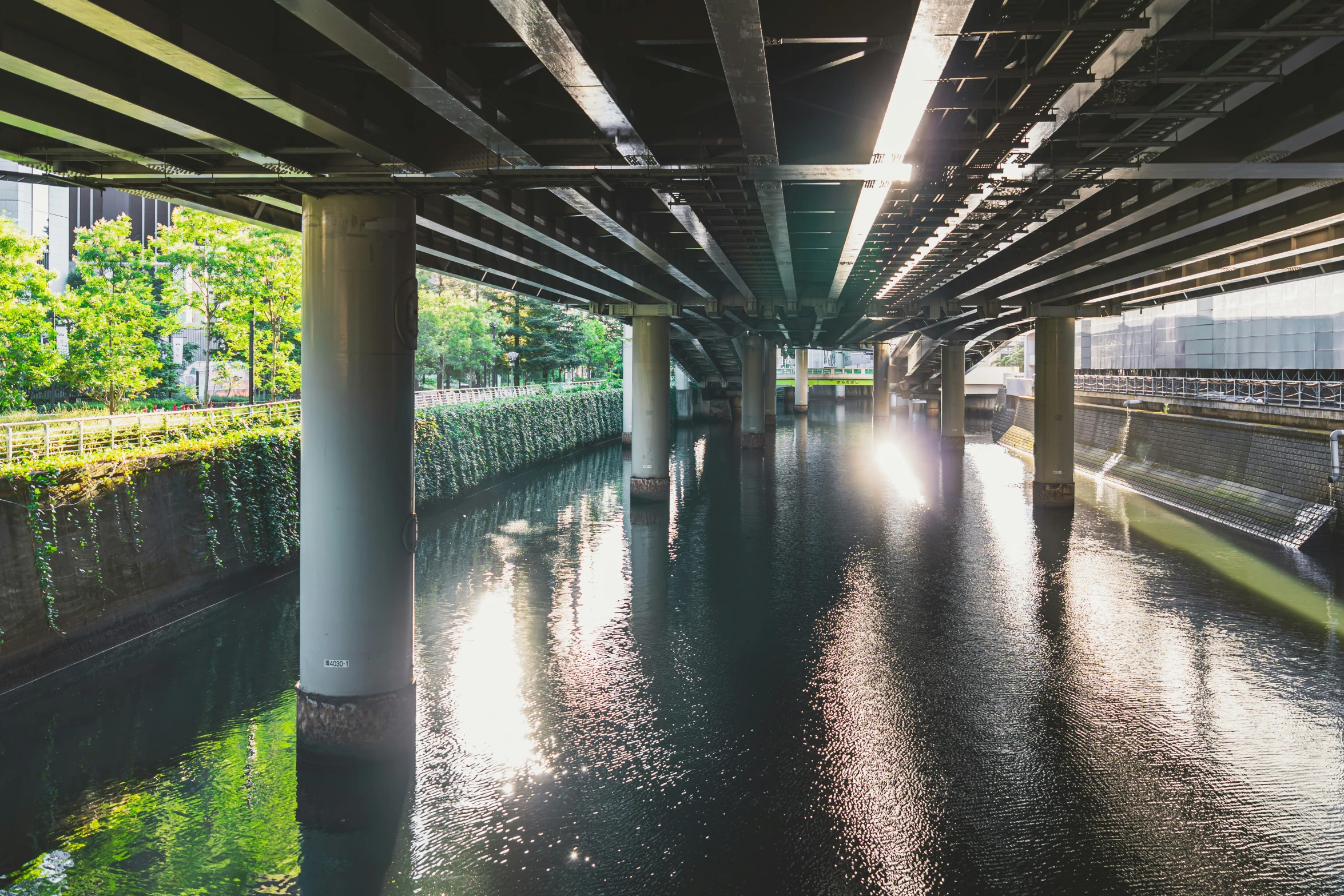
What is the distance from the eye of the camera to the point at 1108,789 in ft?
33.7

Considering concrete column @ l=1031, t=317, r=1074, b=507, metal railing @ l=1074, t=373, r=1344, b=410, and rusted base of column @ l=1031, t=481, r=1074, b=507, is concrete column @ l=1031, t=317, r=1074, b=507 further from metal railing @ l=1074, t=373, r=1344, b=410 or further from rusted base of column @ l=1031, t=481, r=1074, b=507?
metal railing @ l=1074, t=373, r=1344, b=410

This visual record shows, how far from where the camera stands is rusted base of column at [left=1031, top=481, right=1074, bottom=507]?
104ft

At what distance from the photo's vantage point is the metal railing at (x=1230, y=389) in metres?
28.9

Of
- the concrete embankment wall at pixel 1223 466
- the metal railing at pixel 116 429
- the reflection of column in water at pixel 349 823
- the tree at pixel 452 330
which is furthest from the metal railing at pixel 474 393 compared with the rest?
the concrete embankment wall at pixel 1223 466

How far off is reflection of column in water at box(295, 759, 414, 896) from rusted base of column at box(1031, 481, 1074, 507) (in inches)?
1047

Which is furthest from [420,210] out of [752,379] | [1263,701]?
[752,379]

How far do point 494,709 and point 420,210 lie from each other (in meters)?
7.57

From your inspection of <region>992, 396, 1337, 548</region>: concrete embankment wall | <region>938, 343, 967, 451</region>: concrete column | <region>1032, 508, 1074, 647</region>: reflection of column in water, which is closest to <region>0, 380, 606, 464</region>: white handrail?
<region>1032, 508, 1074, 647</region>: reflection of column in water

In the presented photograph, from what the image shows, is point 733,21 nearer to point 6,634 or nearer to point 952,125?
point 952,125

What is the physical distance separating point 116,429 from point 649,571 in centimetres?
1139

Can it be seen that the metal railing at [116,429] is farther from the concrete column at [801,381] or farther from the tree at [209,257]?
the concrete column at [801,381]

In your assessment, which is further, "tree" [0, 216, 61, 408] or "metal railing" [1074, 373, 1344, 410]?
"metal railing" [1074, 373, 1344, 410]

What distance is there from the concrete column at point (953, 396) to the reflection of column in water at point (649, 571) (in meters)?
30.7

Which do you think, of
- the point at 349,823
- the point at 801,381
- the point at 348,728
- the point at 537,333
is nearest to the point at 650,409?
the point at 348,728
